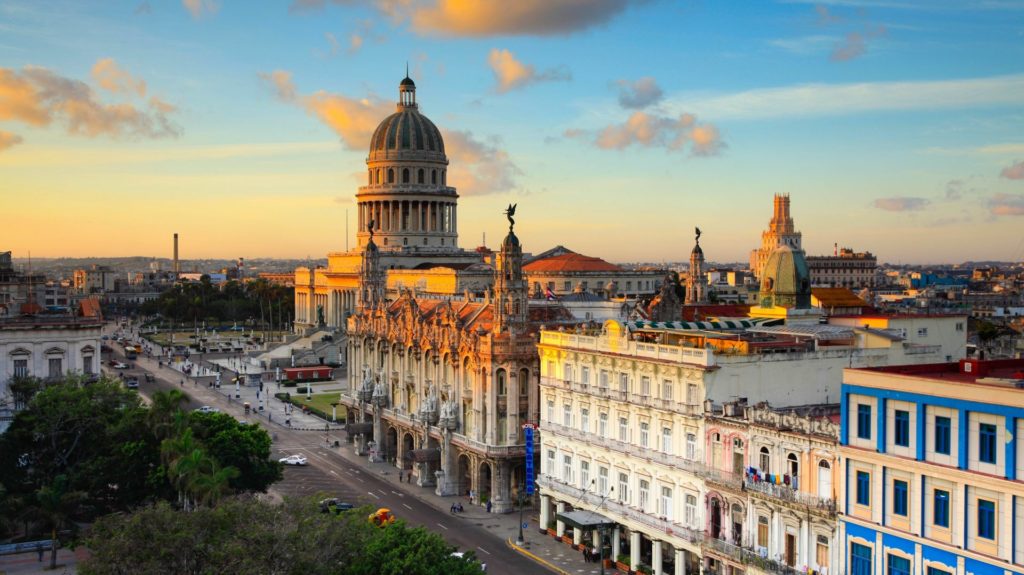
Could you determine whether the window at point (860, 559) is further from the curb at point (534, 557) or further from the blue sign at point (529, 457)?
the blue sign at point (529, 457)

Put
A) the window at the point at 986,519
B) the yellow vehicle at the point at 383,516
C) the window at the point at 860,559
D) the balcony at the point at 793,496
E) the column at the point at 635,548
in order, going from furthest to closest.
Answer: the yellow vehicle at the point at 383,516 → the column at the point at 635,548 → the balcony at the point at 793,496 → the window at the point at 860,559 → the window at the point at 986,519

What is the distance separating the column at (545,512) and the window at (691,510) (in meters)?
17.3

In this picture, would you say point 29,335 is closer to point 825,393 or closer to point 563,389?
point 563,389

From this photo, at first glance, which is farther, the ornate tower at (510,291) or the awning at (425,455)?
the awning at (425,455)

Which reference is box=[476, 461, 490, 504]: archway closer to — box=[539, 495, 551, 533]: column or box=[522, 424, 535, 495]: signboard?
box=[522, 424, 535, 495]: signboard

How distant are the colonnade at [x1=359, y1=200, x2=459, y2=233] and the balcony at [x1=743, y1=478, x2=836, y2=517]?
13605 cm

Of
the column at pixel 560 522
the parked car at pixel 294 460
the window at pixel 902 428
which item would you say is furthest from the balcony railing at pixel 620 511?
the parked car at pixel 294 460

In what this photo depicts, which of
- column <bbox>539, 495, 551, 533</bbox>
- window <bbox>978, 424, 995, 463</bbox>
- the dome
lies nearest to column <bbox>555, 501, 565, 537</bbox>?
column <bbox>539, 495, 551, 533</bbox>

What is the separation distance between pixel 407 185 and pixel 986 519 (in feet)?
486

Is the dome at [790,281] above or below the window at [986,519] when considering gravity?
above

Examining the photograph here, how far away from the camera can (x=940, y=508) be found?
150 feet

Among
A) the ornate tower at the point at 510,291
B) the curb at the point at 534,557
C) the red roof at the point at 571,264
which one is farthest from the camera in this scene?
the red roof at the point at 571,264

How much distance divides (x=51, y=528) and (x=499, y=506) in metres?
32.7

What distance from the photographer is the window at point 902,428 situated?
4722cm
